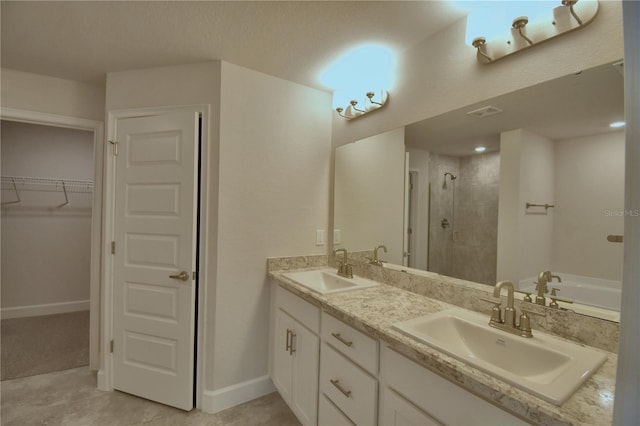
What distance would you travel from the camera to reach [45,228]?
3467 millimetres

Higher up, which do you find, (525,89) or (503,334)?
(525,89)

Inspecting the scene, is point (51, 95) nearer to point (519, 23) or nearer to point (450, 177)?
point (450, 177)

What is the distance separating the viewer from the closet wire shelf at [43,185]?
3.31 meters

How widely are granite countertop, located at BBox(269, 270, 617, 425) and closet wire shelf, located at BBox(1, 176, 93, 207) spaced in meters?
3.80

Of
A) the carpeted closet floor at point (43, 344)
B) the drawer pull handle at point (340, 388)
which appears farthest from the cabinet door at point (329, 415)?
the carpeted closet floor at point (43, 344)

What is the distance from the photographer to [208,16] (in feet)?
4.97

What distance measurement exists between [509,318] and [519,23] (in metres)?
1.22

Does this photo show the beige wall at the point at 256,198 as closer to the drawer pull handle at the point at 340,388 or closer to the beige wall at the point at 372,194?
the beige wall at the point at 372,194

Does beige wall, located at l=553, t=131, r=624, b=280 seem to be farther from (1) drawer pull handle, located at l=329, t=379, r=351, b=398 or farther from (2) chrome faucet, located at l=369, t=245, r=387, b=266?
(1) drawer pull handle, located at l=329, t=379, r=351, b=398

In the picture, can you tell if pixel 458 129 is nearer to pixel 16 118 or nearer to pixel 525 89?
pixel 525 89

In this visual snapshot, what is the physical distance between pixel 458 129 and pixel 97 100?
2.79m

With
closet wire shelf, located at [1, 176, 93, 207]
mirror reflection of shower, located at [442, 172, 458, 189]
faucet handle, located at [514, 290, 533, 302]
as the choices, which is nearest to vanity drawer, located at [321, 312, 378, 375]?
faucet handle, located at [514, 290, 533, 302]

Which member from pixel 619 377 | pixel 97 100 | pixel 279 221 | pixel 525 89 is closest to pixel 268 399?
pixel 279 221

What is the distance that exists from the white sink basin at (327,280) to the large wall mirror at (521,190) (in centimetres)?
25
